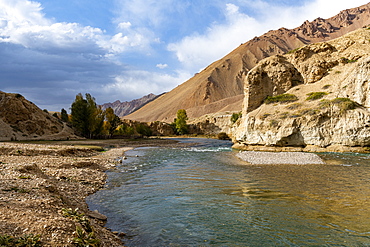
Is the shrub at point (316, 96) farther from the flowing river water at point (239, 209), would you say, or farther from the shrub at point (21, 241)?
the shrub at point (21, 241)

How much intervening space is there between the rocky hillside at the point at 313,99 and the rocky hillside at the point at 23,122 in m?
45.9

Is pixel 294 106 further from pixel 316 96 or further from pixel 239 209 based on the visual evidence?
pixel 239 209

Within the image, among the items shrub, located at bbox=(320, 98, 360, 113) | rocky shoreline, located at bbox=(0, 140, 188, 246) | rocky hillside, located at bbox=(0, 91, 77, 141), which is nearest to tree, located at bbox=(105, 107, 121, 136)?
rocky hillside, located at bbox=(0, 91, 77, 141)

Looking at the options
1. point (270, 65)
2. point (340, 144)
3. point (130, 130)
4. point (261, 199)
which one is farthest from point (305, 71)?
point (130, 130)

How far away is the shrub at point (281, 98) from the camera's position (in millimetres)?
44269

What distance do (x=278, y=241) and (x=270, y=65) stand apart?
49.4 meters

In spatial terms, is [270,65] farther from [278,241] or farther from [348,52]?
[278,241]

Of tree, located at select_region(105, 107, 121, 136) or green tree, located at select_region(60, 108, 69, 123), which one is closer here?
tree, located at select_region(105, 107, 121, 136)

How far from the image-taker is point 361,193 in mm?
12469

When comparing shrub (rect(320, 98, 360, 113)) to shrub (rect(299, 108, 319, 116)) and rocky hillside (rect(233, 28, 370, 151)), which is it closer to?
rocky hillside (rect(233, 28, 370, 151))

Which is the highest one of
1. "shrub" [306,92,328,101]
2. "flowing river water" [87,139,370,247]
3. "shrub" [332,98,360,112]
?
"shrub" [306,92,328,101]

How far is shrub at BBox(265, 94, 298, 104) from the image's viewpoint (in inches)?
1743

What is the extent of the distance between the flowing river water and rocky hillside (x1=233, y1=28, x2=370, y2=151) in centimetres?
1990

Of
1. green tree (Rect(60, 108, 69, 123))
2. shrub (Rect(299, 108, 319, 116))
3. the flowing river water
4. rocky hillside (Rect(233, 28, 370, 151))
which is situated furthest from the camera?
green tree (Rect(60, 108, 69, 123))
